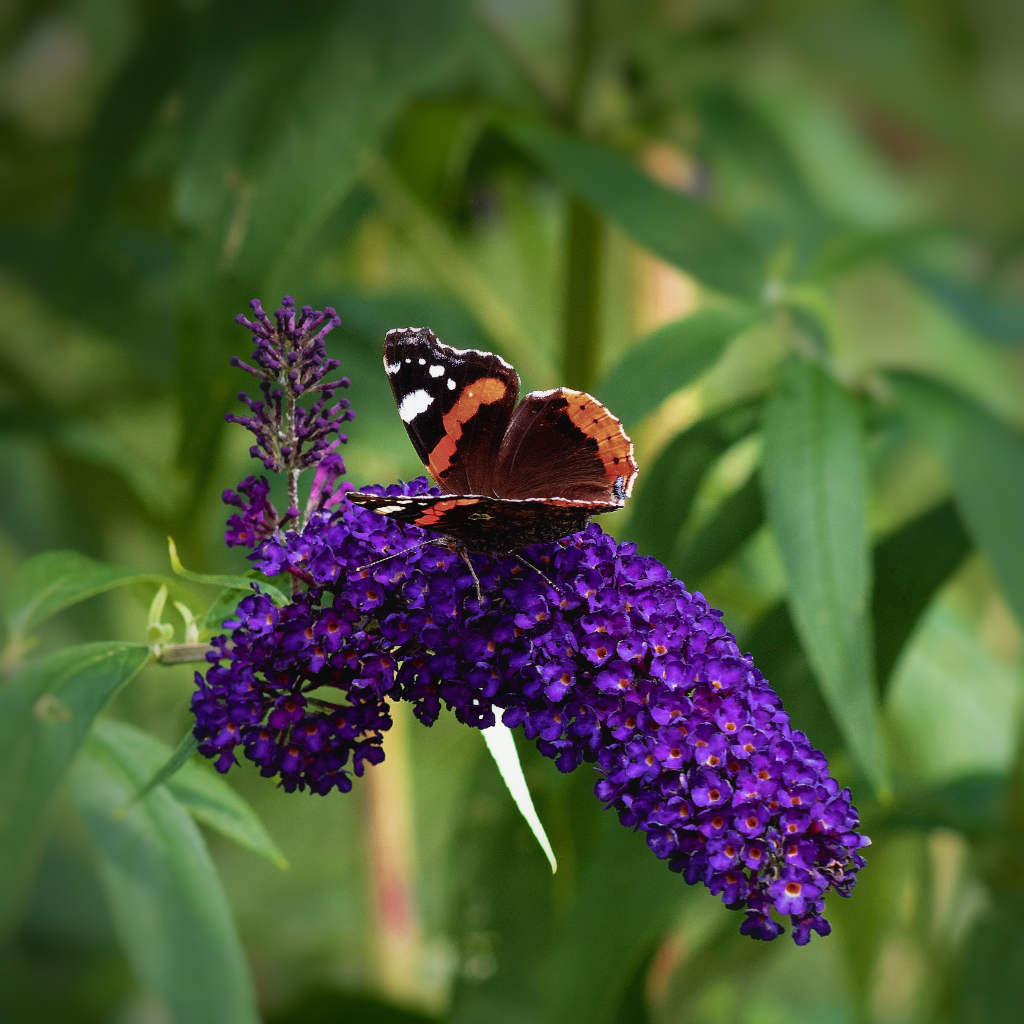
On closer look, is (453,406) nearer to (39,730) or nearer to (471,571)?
(471,571)

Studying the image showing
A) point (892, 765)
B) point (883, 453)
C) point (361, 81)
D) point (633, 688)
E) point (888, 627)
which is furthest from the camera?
point (883, 453)

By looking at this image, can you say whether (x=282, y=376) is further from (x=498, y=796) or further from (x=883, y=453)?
(x=883, y=453)

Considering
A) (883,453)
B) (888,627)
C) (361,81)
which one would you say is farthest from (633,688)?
(883,453)

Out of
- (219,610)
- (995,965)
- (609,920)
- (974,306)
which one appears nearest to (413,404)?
(219,610)

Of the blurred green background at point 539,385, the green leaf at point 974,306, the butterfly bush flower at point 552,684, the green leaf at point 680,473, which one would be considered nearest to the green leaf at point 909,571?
the blurred green background at point 539,385

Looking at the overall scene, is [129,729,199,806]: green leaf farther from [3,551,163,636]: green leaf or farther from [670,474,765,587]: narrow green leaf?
[670,474,765,587]: narrow green leaf

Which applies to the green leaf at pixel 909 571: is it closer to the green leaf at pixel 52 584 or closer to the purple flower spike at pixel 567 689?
the purple flower spike at pixel 567 689
